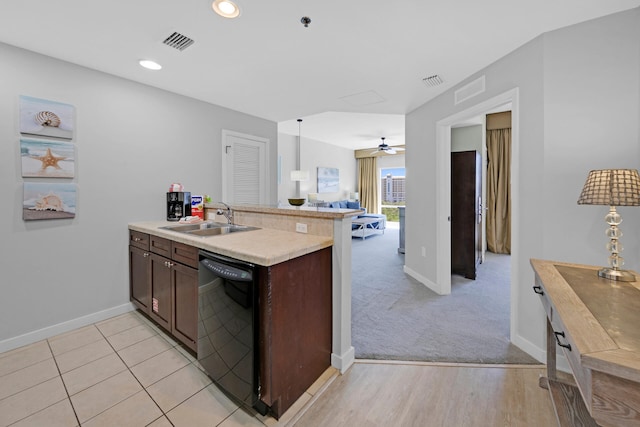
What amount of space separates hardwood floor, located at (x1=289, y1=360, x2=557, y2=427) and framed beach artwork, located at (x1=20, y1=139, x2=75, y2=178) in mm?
2697

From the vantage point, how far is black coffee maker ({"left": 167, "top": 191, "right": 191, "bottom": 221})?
295cm

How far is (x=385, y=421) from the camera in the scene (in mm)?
1451

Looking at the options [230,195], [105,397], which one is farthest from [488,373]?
[230,195]

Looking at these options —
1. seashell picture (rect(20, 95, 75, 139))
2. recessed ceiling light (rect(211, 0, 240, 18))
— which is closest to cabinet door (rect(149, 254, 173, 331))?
seashell picture (rect(20, 95, 75, 139))

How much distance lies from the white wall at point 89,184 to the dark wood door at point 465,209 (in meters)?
3.48

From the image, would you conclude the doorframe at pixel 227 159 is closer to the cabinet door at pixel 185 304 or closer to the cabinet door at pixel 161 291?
the cabinet door at pixel 161 291

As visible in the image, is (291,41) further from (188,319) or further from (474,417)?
(474,417)

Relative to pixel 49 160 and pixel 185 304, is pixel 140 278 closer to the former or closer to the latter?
pixel 185 304

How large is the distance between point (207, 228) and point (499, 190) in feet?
17.9

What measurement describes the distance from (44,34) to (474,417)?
12.4 ft

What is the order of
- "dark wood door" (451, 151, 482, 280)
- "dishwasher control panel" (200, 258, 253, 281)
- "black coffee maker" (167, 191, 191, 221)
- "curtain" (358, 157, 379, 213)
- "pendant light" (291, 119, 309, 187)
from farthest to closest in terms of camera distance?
"curtain" (358, 157, 379, 213) < "pendant light" (291, 119, 309, 187) < "dark wood door" (451, 151, 482, 280) < "black coffee maker" (167, 191, 191, 221) < "dishwasher control panel" (200, 258, 253, 281)

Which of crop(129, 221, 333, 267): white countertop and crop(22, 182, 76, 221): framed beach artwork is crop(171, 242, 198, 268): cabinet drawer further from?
crop(22, 182, 76, 221): framed beach artwork

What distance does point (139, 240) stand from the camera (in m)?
2.58

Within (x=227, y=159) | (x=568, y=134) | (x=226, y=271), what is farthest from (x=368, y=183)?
(x=226, y=271)
